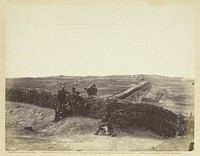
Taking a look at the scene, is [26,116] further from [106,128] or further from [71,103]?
[106,128]

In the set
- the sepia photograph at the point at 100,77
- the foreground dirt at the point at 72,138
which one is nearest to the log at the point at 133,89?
the sepia photograph at the point at 100,77

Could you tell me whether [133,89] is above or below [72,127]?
above

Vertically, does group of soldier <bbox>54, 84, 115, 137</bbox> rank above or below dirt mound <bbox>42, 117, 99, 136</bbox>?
above

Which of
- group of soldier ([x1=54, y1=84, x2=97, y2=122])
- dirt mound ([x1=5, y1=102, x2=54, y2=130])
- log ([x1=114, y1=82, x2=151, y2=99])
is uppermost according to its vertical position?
log ([x1=114, y1=82, x2=151, y2=99])

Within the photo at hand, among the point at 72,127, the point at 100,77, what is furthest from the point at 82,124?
the point at 100,77

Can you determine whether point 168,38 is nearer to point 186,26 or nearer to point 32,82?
point 186,26

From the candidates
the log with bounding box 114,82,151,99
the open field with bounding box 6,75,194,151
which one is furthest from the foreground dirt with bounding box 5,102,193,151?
the log with bounding box 114,82,151,99

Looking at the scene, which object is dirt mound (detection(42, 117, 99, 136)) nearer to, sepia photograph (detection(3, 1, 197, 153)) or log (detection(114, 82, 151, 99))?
sepia photograph (detection(3, 1, 197, 153))
